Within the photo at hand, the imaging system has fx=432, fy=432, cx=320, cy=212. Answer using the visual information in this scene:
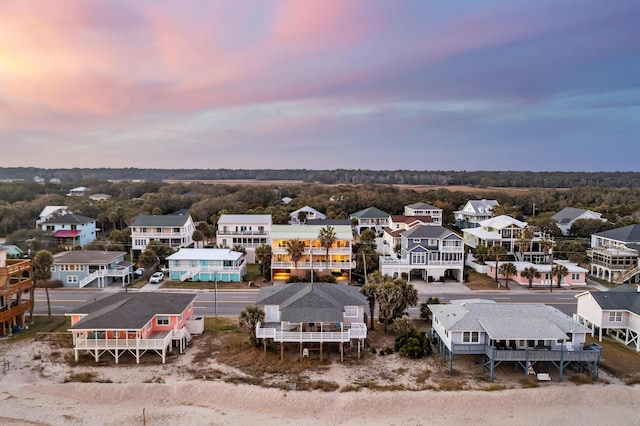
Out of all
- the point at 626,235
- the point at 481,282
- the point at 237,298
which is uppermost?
the point at 626,235

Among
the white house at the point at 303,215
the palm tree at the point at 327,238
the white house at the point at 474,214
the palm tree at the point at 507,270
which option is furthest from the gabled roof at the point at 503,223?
the white house at the point at 303,215

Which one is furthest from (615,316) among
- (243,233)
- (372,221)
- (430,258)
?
(372,221)

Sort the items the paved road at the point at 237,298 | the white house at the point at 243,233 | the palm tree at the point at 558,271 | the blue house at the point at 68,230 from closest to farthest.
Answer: the paved road at the point at 237,298
the palm tree at the point at 558,271
the white house at the point at 243,233
the blue house at the point at 68,230

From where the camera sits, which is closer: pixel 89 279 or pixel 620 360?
pixel 620 360

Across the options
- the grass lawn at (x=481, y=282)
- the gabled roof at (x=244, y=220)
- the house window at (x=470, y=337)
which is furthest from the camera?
the gabled roof at (x=244, y=220)

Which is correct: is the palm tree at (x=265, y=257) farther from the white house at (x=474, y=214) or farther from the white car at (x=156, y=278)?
the white house at (x=474, y=214)

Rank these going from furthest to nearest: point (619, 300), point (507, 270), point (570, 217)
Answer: point (570, 217) < point (507, 270) < point (619, 300)

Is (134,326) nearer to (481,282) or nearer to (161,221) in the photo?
(161,221)

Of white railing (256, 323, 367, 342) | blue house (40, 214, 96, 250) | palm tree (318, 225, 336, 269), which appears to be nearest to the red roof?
blue house (40, 214, 96, 250)

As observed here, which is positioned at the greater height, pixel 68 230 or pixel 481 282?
pixel 68 230
